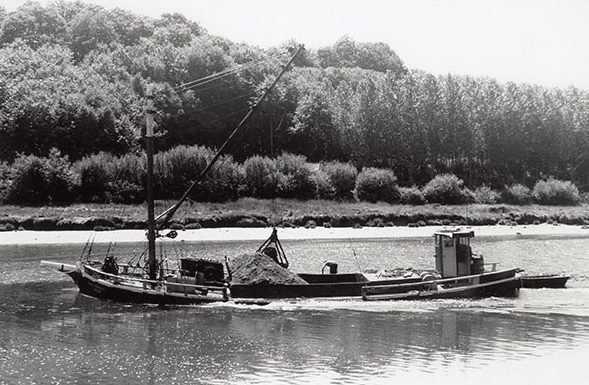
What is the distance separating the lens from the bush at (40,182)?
9350cm

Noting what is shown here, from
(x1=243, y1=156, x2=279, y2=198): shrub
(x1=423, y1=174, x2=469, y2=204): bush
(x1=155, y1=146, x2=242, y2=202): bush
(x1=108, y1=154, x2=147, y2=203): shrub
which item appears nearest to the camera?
(x1=108, y1=154, x2=147, y2=203): shrub

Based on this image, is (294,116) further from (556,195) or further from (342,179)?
(556,195)

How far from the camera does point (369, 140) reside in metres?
121

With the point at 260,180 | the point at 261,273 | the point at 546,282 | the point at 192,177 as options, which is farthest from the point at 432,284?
the point at 260,180

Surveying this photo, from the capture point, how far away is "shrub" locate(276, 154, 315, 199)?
4168 inches

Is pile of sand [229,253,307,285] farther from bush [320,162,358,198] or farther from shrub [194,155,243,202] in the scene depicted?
bush [320,162,358,198]

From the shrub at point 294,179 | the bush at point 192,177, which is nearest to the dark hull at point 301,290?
the bush at point 192,177

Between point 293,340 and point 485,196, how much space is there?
85021mm

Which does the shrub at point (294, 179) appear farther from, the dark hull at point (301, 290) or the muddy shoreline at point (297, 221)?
the dark hull at point (301, 290)

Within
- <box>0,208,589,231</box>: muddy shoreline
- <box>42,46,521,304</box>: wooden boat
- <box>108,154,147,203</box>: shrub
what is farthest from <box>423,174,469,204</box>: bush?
<box>42,46,521,304</box>: wooden boat

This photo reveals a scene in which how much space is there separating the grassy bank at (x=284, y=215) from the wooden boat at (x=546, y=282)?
46.5m

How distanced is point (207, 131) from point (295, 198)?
24388mm

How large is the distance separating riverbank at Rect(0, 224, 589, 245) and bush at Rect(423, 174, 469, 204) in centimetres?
1406

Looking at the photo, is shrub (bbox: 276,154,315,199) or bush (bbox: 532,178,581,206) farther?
bush (bbox: 532,178,581,206)
